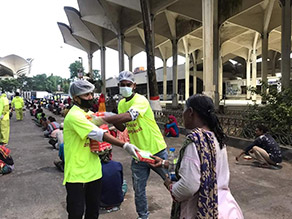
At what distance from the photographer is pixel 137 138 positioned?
9.27ft

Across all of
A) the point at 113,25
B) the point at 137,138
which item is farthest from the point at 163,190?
the point at 113,25

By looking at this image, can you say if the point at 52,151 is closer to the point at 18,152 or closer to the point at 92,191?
the point at 18,152

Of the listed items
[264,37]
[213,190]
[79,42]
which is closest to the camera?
[213,190]

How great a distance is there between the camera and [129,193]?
13.8 ft

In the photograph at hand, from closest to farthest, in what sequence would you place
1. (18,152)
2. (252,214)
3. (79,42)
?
(252,214) < (18,152) < (79,42)

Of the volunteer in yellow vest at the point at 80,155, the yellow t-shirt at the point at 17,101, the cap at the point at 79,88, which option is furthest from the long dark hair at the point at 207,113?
the yellow t-shirt at the point at 17,101

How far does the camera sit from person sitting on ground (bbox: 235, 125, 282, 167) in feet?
17.8

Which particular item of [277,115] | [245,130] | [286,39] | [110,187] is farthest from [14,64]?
[110,187]

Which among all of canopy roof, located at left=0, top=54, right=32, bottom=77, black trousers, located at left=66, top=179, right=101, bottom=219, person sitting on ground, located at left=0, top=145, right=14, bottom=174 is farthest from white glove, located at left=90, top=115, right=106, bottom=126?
canopy roof, located at left=0, top=54, right=32, bottom=77

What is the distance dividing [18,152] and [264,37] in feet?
74.5

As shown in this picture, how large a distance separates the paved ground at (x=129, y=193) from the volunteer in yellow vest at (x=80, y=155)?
1.18m

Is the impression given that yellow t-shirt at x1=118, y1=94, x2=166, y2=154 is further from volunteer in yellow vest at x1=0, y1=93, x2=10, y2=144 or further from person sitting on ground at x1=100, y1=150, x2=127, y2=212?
A: volunteer in yellow vest at x1=0, y1=93, x2=10, y2=144

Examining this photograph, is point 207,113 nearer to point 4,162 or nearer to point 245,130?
point 4,162

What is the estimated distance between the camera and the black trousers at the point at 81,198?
2221mm
